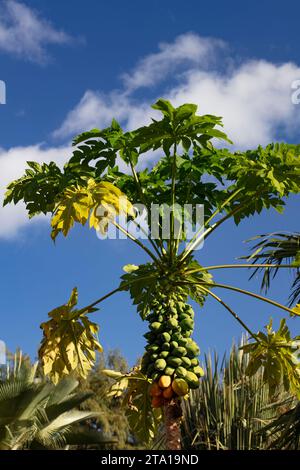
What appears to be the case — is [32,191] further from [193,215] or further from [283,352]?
[283,352]

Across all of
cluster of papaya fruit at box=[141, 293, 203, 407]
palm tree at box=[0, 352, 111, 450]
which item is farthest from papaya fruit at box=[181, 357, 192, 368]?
palm tree at box=[0, 352, 111, 450]

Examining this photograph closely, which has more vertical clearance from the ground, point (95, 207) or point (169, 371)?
point (95, 207)

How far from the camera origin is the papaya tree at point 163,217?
22.2 feet

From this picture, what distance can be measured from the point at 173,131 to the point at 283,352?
9.68 feet

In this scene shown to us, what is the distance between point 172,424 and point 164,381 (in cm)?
53

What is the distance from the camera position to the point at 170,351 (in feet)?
22.9

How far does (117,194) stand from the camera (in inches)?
267

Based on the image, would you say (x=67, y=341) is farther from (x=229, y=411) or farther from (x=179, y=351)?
(x=229, y=411)

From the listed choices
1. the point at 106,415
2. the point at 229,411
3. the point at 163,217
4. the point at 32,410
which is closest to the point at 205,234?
the point at 163,217

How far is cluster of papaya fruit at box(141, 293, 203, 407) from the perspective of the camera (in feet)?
22.3

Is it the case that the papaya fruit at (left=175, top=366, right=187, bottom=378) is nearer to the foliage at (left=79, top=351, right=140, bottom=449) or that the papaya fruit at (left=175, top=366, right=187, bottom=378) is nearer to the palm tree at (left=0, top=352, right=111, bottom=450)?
the palm tree at (left=0, top=352, right=111, bottom=450)

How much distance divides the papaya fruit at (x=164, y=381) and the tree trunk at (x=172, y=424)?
0.27 m

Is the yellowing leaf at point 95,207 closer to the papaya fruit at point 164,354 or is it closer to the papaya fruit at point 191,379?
the papaya fruit at point 164,354

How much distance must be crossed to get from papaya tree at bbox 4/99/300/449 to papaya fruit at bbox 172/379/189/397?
1cm
